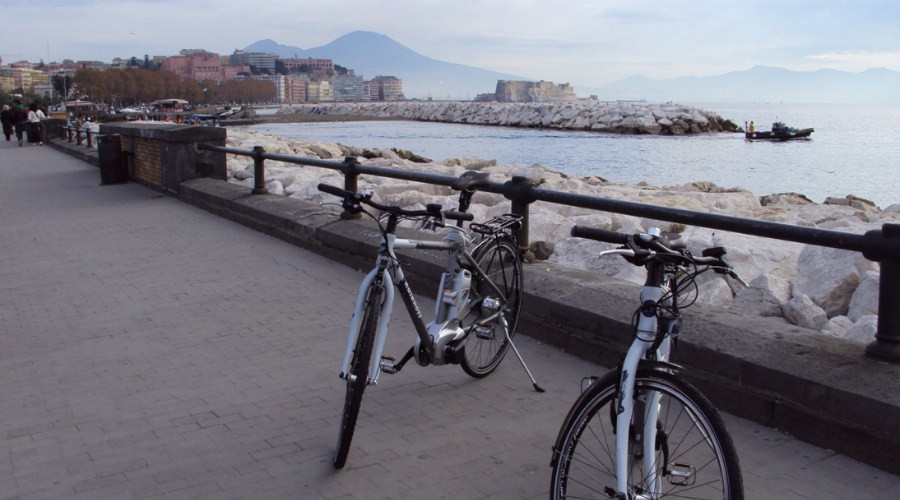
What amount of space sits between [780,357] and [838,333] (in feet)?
6.02

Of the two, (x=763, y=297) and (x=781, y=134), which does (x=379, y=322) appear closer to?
(x=763, y=297)

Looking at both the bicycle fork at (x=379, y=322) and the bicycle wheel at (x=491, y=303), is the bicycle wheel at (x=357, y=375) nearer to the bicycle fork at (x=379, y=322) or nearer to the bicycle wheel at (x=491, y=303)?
the bicycle fork at (x=379, y=322)

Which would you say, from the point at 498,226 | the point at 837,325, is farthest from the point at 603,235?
the point at 837,325

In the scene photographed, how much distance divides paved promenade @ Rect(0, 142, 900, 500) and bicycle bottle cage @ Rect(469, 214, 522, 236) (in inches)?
34.6

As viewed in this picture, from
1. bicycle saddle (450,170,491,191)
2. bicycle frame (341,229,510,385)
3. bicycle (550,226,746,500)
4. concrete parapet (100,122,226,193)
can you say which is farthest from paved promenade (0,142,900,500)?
concrete parapet (100,122,226,193)

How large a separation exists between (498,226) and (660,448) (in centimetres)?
221

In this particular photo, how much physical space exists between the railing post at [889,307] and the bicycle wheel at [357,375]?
2328mm

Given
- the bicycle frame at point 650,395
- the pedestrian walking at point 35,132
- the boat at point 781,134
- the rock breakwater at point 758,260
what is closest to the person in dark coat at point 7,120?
the pedestrian walking at point 35,132

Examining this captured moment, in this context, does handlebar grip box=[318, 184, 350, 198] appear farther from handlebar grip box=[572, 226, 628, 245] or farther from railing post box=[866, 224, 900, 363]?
railing post box=[866, 224, 900, 363]

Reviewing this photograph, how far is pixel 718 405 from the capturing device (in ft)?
14.9

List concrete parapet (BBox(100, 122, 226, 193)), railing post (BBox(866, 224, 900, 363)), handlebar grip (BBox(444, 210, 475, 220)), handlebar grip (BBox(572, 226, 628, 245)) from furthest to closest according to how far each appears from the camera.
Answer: concrete parapet (BBox(100, 122, 226, 193)) → handlebar grip (BBox(444, 210, 475, 220)) → railing post (BBox(866, 224, 900, 363)) → handlebar grip (BBox(572, 226, 628, 245))

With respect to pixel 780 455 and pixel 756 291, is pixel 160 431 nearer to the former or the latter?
pixel 780 455

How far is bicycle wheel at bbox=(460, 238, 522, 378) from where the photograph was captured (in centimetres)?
493

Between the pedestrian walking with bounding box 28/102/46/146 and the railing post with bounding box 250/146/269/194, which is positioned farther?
the pedestrian walking with bounding box 28/102/46/146
